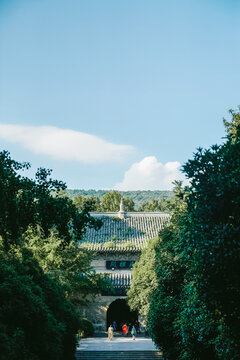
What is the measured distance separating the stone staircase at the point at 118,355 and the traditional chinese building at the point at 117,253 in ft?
23.9

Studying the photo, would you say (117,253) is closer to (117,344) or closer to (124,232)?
(124,232)

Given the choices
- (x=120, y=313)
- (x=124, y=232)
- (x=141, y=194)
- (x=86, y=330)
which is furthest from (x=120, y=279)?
(x=141, y=194)

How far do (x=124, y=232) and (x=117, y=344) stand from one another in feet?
39.4

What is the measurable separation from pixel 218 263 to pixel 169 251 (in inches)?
385

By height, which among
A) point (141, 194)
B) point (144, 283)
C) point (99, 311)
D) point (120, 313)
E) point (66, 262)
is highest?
point (141, 194)

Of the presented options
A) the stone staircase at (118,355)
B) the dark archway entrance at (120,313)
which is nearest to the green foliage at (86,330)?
the dark archway entrance at (120,313)

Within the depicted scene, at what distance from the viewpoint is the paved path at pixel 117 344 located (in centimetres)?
2691

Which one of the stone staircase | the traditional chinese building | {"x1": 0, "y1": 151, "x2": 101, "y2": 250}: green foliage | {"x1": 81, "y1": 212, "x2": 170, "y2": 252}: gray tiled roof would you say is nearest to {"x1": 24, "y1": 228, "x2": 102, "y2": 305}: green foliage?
the traditional chinese building

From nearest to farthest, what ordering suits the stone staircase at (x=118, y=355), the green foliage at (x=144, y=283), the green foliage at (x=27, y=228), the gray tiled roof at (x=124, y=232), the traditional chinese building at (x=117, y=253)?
the green foliage at (x=27, y=228), the stone staircase at (x=118, y=355), the green foliage at (x=144, y=283), the traditional chinese building at (x=117, y=253), the gray tiled roof at (x=124, y=232)

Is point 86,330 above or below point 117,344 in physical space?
above

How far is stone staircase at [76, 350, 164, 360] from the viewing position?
25.2m

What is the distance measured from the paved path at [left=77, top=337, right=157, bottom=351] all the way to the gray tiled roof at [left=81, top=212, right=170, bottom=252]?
7.73 m

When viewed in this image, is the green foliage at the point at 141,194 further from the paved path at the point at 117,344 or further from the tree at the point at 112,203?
the paved path at the point at 117,344

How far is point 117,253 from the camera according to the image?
3728cm
